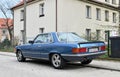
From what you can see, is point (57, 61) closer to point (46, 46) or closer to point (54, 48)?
point (54, 48)

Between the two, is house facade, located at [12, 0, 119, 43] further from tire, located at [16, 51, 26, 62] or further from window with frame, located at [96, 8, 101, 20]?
tire, located at [16, 51, 26, 62]

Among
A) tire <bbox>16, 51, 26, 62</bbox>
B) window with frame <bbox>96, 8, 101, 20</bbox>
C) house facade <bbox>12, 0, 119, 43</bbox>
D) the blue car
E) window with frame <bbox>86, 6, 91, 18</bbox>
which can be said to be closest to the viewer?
the blue car

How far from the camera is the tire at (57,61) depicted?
10.6 metres

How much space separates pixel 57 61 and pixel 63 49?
0.71m

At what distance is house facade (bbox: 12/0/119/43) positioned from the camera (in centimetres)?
2712

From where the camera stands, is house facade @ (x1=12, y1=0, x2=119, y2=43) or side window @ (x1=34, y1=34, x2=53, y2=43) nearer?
side window @ (x1=34, y1=34, x2=53, y2=43)

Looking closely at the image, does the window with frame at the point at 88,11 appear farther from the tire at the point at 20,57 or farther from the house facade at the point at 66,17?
the tire at the point at 20,57

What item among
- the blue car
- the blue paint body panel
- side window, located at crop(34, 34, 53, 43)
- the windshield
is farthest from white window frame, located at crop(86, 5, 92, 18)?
the windshield

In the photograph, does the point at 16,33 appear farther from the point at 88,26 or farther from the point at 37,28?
the point at 88,26

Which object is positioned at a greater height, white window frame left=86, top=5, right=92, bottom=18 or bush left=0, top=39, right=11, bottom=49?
white window frame left=86, top=5, right=92, bottom=18

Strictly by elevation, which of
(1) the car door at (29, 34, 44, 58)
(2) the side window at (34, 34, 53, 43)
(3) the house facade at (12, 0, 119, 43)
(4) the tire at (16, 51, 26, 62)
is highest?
(3) the house facade at (12, 0, 119, 43)

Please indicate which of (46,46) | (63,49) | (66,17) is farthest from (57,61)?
(66,17)

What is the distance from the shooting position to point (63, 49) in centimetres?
1038

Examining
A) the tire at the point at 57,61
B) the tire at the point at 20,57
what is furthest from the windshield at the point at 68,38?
the tire at the point at 20,57
